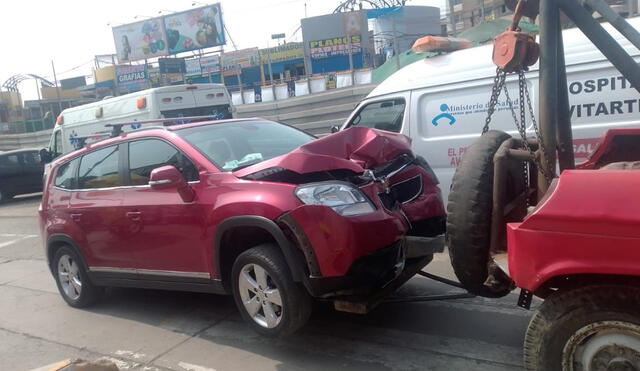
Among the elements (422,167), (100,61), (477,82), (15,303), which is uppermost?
(100,61)

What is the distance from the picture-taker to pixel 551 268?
2.59 m

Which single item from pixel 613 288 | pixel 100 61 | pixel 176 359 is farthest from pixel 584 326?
pixel 100 61

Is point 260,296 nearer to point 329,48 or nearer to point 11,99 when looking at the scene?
point 329,48

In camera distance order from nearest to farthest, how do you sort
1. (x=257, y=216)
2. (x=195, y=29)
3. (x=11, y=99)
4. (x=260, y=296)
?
(x=257, y=216), (x=260, y=296), (x=195, y=29), (x=11, y=99)

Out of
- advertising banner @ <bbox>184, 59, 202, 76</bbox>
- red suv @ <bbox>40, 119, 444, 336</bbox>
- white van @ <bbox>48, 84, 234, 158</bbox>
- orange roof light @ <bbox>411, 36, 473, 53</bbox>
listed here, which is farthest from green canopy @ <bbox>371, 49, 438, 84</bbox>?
advertising banner @ <bbox>184, 59, 202, 76</bbox>

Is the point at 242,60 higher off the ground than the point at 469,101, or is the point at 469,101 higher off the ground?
the point at 242,60

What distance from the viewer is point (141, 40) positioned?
152ft

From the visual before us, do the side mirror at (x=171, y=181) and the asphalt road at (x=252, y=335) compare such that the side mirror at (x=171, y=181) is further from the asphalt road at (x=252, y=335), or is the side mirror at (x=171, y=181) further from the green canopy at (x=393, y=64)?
the green canopy at (x=393, y=64)

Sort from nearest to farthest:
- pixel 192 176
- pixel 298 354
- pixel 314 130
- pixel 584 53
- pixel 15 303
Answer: pixel 298 354, pixel 192 176, pixel 584 53, pixel 15 303, pixel 314 130

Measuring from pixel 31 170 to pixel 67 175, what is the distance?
13.2 metres

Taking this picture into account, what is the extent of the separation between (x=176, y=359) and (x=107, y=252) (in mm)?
1467

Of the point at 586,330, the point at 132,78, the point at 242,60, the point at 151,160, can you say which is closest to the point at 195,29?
the point at 132,78

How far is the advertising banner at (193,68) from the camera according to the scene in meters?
39.7

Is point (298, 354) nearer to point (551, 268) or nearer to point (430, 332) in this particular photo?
point (430, 332)
